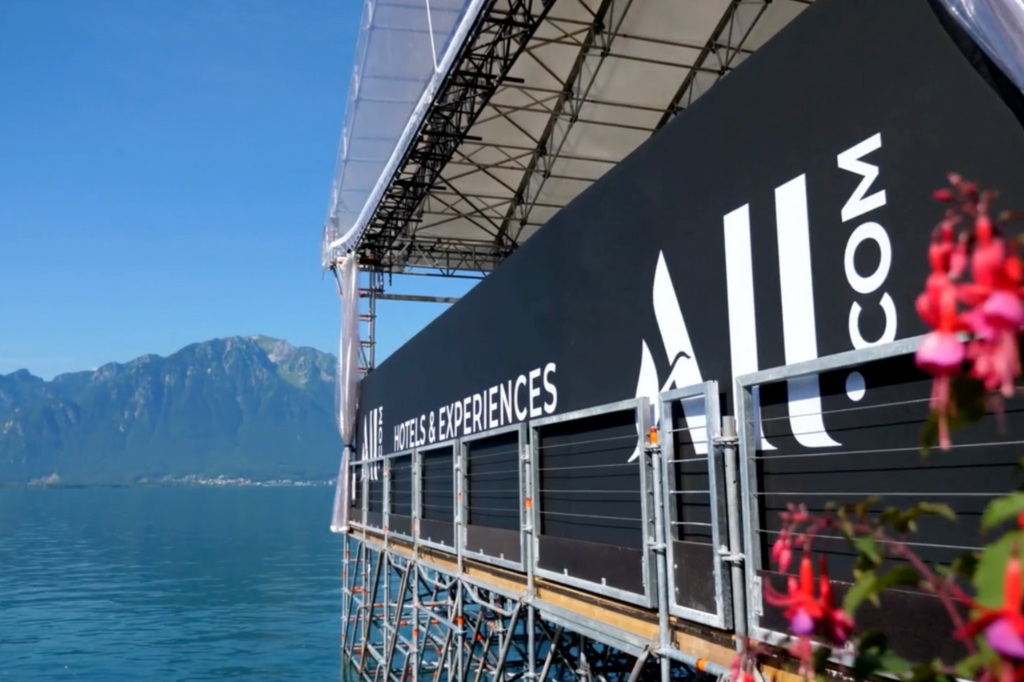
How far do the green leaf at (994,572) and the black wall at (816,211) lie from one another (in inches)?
86.4

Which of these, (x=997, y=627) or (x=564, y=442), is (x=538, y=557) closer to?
(x=564, y=442)

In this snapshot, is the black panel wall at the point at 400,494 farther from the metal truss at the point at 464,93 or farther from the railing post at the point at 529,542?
the railing post at the point at 529,542

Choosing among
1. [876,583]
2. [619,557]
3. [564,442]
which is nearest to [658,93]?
[564,442]

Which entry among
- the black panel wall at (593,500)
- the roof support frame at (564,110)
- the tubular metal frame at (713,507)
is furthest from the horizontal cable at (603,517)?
the roof support frame at (564,110)

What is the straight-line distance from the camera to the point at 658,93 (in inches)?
487

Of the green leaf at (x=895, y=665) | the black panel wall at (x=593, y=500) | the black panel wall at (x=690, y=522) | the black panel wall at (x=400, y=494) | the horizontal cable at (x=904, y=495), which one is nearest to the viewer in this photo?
the green leaf at (x=895, y=665)

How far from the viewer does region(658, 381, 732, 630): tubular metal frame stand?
3.80m

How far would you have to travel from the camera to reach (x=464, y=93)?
1073 centimetres

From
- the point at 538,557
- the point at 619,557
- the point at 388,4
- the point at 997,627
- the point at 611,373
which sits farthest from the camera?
the point at 388,4

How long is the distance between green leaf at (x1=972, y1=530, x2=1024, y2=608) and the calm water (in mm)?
23040

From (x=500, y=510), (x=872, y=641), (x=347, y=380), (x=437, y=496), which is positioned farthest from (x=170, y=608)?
(x=872, y=641)

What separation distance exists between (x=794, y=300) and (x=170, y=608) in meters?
35.5

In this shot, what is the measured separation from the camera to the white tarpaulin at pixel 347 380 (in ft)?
51.3

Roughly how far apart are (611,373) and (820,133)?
2451 millimetres
